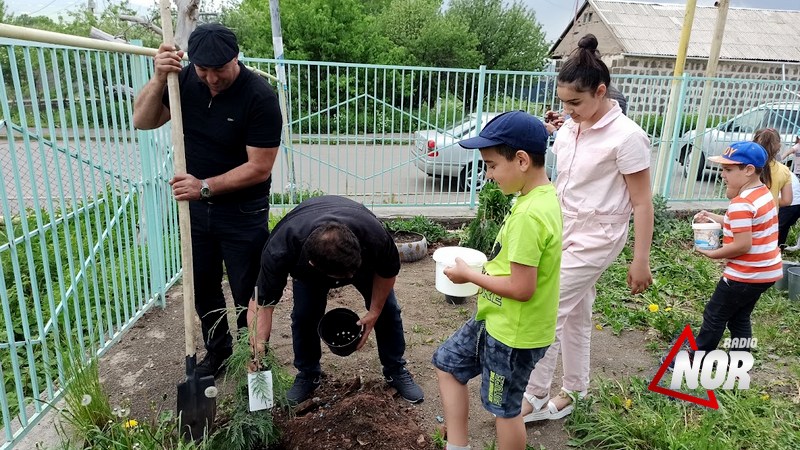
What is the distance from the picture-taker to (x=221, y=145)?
2.57m

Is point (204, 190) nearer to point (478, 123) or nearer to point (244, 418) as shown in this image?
point (244, 418)

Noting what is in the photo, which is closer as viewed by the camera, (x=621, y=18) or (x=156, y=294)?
(x=156, y=294)

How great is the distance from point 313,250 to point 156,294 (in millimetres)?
2540

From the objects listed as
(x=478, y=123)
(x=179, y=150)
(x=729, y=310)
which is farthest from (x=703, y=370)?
(x=478, y=123)

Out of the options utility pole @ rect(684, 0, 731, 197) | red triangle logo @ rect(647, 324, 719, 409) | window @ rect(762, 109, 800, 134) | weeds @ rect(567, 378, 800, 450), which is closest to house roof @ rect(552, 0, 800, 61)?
window @ rect(762, 109, 800, 134)

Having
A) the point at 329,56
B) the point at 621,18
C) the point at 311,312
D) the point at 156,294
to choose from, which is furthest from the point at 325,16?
the point at 621,18

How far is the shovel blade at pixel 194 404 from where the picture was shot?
7.73 ft

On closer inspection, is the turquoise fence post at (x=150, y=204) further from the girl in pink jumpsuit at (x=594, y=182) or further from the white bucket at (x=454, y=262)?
the girl in pink jumpsuit at (x=594, y=182)

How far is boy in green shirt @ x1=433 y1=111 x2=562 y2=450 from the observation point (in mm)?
1840

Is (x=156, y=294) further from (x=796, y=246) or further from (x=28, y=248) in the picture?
(x=796, y=246)

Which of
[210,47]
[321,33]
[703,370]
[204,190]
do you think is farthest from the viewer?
[321,33]

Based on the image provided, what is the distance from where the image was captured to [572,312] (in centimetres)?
264

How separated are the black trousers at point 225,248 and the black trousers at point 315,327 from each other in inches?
12.7

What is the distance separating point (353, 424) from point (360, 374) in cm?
67
